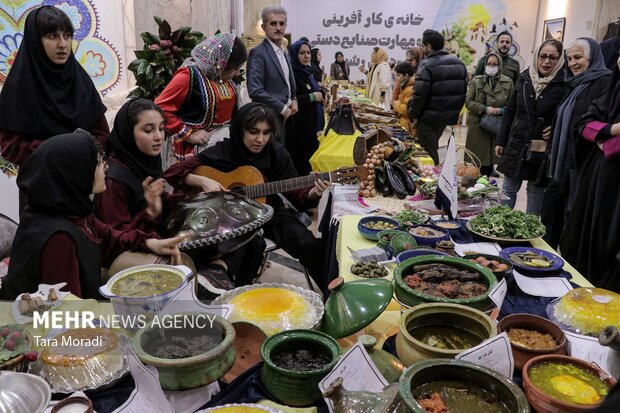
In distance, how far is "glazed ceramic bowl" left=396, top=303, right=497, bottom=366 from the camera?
1.11 metres

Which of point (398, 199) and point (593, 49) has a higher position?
point (593, 49)

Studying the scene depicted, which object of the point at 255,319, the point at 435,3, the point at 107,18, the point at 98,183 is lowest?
the point at 255,319

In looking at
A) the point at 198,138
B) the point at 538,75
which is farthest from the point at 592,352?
the point at 538,75

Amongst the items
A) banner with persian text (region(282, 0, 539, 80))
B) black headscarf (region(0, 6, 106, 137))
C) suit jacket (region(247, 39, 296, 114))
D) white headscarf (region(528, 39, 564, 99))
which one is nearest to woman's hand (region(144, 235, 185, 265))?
black headscarf (region(0, 6, 106, 137))

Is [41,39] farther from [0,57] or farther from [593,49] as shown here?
[593,49]

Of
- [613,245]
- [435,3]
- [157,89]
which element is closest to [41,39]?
[157,89]

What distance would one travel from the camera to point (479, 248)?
2.08m

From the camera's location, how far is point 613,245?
9.10ft

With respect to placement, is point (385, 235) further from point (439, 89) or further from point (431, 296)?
point (439, 89)

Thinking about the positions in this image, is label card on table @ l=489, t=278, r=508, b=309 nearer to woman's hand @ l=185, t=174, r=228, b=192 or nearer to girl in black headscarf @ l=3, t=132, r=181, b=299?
girl in black headscarf @ l=3, t=132, r=181, b=299

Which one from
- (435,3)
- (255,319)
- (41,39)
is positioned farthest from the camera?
(435,3)

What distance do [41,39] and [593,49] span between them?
335 cm

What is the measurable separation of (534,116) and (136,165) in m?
2.92

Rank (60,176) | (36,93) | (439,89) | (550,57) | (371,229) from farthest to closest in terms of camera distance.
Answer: (439,89) → (550,57) → (36,93) → (371,229) → (60,176)
